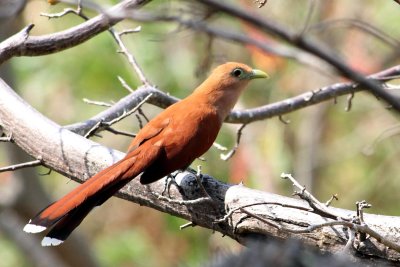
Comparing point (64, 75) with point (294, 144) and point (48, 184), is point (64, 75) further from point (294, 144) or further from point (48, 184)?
point (294, 144)

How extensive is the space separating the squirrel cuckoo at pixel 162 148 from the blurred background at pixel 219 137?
3.04 m

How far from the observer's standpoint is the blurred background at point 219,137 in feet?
24.2

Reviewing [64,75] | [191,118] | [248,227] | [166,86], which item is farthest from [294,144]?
[248,227]

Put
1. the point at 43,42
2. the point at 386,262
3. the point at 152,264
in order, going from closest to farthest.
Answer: the point at 386,262, the point at 43,42, the point at 152,264

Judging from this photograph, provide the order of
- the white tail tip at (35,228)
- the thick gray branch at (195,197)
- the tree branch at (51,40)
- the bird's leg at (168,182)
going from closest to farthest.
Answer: the thick gray branch at (195,197) → the white tail tip at (35,228) → the bird's leg at (168,182) → the tree branch at (51,40)

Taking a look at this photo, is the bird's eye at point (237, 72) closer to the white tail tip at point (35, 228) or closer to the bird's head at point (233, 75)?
the bird's head at point (233, 75)

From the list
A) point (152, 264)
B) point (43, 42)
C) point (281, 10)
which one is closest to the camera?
point (43, 42)

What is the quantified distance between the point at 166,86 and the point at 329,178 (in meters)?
1.79

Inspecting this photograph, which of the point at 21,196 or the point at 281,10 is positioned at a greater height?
the point at 281,10

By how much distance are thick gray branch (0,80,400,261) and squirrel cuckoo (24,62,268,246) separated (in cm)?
10

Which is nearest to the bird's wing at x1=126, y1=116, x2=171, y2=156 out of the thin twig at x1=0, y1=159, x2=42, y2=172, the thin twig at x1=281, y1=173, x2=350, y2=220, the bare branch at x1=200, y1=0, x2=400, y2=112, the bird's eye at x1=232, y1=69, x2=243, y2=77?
the thin twig at x1=0, y1=159, x2=42, y2=172

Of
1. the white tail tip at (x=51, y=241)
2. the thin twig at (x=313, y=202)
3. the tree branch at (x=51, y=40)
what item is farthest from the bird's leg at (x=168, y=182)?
the tree branch at (x=51, y=40)

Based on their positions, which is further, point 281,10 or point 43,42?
point 281,10

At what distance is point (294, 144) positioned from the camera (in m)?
8.16
